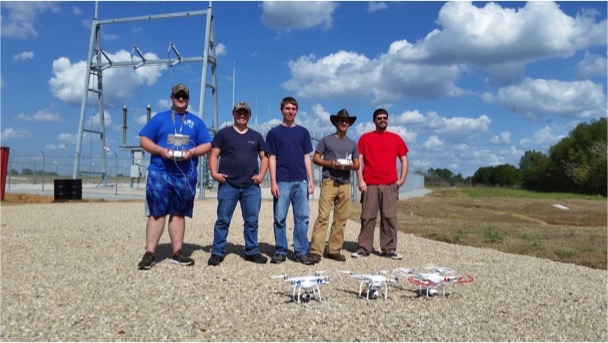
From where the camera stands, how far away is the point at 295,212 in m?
6.81

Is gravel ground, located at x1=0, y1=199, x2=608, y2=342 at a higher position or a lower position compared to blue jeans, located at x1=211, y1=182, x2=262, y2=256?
lower

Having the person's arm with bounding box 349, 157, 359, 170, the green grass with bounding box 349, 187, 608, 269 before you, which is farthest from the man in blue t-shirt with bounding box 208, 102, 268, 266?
the green grass with bounding box 349, 187, 608, 269

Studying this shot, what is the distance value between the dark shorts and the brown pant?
2.62 meters

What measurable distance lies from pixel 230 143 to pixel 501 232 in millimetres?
7741

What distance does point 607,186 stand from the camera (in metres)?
53.2

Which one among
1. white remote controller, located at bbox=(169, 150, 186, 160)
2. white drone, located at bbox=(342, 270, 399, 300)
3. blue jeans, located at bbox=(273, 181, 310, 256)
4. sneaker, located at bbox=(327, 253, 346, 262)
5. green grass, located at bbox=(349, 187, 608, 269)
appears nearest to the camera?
white drone, located at bbox=(342, 270, 399, 300)

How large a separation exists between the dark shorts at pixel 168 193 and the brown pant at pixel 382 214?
2.62m

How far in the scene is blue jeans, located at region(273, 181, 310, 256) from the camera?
6.66 meters

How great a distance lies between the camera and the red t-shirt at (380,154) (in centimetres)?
752

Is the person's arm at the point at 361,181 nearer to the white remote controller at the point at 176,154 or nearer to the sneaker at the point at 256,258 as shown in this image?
the sneaker at the point at 256,258

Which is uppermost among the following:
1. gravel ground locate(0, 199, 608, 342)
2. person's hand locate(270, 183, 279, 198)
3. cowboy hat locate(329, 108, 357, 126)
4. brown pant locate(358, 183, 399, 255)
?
cowboy hat locate(329, 108, 357, 126)

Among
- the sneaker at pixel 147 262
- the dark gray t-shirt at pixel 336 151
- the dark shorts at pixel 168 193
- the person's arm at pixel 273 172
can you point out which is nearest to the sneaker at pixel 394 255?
the dark gray t-shirt at pixel 336 151

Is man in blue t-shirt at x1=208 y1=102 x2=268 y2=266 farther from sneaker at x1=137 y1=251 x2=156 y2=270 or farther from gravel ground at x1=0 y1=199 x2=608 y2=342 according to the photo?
sneaker at x1=137 y1=251 x2=156 y2=270

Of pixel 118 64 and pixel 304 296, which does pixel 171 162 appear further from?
pixel 118 64
